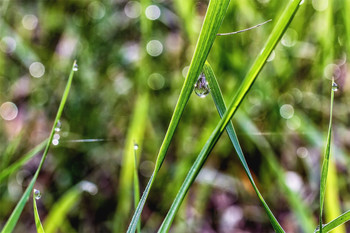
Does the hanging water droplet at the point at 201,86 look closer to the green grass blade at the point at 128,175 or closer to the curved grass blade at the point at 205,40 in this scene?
the curved grass blade at the point at 205,40

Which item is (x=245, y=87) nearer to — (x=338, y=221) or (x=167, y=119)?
(x=338, y=221)

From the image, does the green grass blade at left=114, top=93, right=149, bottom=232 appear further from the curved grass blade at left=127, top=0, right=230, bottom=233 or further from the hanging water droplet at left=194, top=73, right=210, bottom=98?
the curved grass blade at left=127, top=0, right=230, bottom=233

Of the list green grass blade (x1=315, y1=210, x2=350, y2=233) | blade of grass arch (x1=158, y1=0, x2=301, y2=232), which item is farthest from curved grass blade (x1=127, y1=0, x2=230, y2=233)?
green grass blade (x1=315, y1=210, x2=350, y2=233)

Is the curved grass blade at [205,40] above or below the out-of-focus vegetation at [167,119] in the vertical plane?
below

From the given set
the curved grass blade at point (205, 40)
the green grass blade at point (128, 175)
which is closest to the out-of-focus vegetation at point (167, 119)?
the green grass blade at point (128, 175)

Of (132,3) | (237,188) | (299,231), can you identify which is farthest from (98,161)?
(132,3)

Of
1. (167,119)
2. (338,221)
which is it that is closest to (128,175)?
(167,119)

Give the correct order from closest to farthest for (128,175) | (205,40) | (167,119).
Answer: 1. (205,40)
2. (128,175)
3. (167,119)

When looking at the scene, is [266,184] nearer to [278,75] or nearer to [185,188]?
[278,75]
